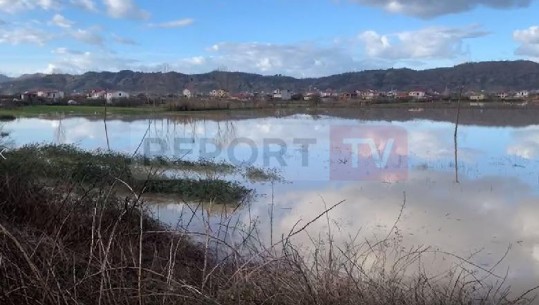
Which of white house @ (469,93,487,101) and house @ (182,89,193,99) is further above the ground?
house @ (182,89,193,99)

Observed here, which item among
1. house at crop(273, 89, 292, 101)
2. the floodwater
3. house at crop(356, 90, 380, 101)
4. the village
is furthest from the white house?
the floodwater

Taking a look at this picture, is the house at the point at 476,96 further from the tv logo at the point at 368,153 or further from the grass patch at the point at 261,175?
the grass patch at the point at 261,175

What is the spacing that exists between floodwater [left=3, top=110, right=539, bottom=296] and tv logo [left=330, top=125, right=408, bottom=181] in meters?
0.11

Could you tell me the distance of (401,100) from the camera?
68.9 metres

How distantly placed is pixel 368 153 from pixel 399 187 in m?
7.42

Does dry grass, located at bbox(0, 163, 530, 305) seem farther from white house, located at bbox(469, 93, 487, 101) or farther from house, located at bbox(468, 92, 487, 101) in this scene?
house, located at bbox(468, 92, 487, 101)

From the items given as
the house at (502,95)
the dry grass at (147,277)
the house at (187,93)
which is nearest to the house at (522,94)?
the house at (502,95)

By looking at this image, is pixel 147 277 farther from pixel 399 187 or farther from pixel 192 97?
pixel 192 97

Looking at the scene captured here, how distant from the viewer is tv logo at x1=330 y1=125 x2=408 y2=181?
54.0ft

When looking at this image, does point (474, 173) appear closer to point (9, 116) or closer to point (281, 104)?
point (9, 116)

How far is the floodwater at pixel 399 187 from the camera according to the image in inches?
360

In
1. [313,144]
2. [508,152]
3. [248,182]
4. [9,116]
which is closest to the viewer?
[248,182]

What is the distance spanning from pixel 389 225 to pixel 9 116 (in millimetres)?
39833

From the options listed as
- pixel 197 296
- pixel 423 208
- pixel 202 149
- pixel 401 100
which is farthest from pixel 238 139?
pixel 401 100
